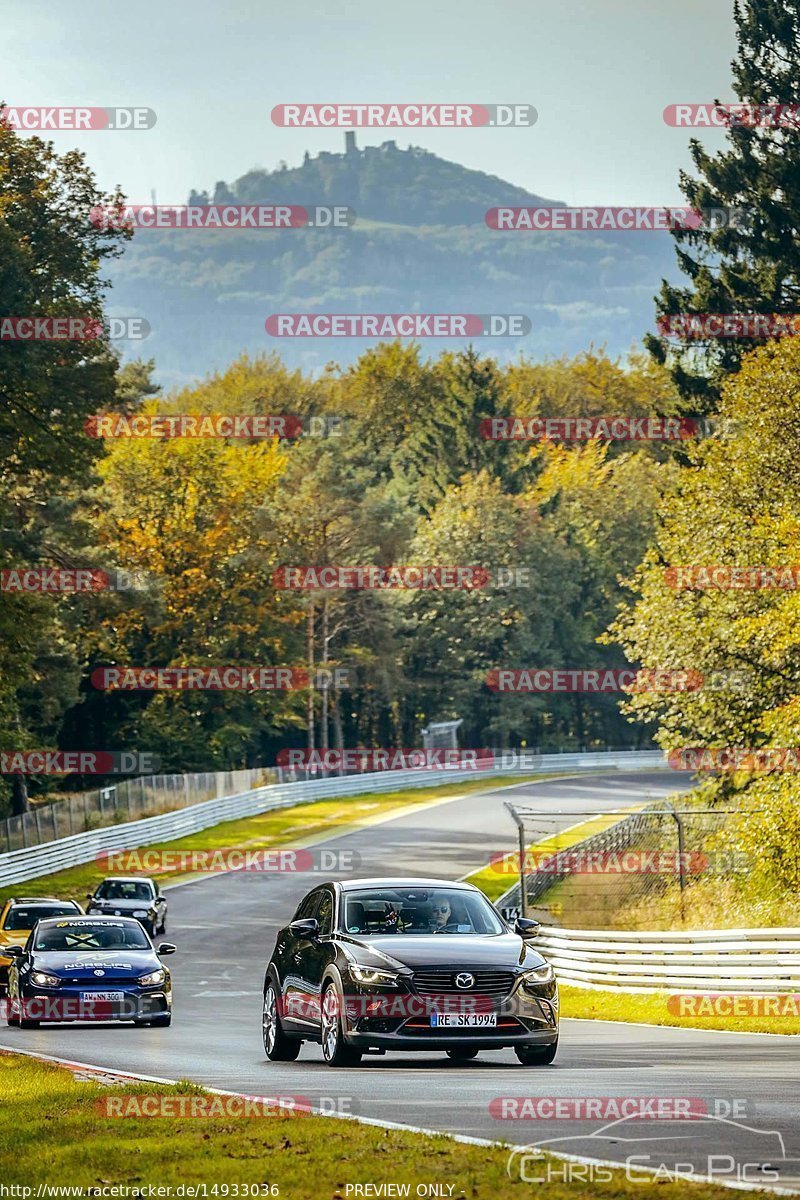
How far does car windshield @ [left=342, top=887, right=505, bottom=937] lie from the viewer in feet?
52.6

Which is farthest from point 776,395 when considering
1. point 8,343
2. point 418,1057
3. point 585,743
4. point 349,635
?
point 585,743

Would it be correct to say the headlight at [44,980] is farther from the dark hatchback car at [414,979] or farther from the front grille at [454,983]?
the front grille at [454,983]

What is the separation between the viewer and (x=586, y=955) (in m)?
28.5

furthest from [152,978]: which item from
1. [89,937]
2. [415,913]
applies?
[415,913]

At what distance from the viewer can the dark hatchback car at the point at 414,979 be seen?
48.9 feet

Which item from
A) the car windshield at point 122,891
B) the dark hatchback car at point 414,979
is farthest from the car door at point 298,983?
the car windshield at point 122,891

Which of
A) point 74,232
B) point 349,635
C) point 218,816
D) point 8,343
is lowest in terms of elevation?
point 218,816

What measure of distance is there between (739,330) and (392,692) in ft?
132

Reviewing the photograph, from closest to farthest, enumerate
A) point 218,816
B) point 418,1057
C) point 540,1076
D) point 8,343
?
point 540,1076
point 418,1057
point 8,343
point 218,816

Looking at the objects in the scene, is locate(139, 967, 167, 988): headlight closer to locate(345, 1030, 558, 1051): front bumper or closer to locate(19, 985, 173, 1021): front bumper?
locate(19, 985, 173, 1021): front bumper

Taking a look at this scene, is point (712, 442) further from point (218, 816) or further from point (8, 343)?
point (218, 816)

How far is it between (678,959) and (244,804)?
148 feet

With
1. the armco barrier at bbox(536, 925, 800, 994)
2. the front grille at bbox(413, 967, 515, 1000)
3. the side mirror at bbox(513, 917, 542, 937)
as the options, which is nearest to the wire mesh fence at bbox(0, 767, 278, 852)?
the armco barrier at bbox(536, 925, 800, 994)

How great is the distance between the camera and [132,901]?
39531mm
